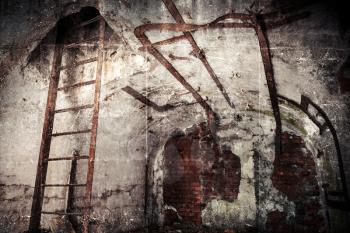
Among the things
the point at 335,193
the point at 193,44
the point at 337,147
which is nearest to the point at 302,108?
the point at 337,147

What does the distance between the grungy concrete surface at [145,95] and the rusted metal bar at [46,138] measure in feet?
0.18

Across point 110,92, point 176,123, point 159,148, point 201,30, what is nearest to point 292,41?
point 201,30

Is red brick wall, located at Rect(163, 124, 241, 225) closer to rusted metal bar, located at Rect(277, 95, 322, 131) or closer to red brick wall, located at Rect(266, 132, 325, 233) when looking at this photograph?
red brick wall, located at Rect(266, 132, 325, 233)

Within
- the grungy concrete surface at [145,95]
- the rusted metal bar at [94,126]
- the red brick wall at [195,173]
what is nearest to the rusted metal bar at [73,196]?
the grungy concrete surface at [145,95]

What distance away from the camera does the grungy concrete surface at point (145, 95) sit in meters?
2.79

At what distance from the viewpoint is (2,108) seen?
3201 mm

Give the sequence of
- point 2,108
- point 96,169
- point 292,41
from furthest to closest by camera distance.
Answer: point 96,169 → point 2,108 → point 292,41

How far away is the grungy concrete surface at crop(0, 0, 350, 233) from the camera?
279 centimetres

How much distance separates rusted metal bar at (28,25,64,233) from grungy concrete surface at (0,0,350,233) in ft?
0.18

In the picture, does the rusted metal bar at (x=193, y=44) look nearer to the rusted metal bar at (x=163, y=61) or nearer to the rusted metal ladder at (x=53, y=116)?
the rusted metal bar at (x=163, y=61)

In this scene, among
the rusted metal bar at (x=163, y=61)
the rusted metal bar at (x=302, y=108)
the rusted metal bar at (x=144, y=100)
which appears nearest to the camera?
the rusted metal bar at (x=163, y=61)

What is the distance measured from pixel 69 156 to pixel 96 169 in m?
0.34

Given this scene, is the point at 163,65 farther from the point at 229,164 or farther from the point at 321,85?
the point at 229,164

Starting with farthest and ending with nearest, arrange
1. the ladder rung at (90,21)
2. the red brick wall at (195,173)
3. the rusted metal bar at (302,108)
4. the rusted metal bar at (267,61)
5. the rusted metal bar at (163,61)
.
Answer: the red brick wall at (195,173) → the rusted metal bar at (302,108) → the ladder rung at (90,21) → the rusted metal bar at (163,61) → the rusted metal bar at (267,61)
